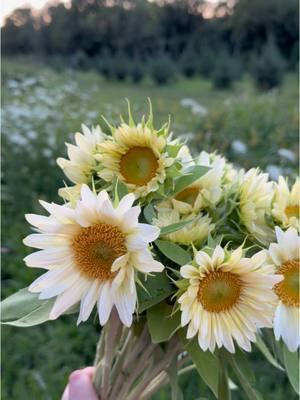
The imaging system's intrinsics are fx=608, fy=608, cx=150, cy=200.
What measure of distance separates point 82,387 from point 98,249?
0.74ft

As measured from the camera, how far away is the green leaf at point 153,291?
0.48m

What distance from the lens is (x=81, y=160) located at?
0.53 metres

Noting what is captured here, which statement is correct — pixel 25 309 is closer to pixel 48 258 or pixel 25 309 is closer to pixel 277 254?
pixel 48 258

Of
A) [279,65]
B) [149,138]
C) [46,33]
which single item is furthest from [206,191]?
[46,33]

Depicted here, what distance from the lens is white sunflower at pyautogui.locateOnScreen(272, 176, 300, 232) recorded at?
519 millimetres

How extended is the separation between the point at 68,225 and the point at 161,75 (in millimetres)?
11596

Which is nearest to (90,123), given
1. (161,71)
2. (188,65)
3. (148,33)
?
(161,71)

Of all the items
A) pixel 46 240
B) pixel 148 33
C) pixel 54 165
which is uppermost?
pixel 46 240

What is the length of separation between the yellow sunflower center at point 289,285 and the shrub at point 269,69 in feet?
35.3

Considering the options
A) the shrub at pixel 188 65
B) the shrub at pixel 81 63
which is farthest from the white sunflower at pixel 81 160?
the shrub at pixel 188 65

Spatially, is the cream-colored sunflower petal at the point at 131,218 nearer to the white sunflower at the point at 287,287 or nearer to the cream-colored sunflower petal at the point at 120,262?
the cream-colored sunflower petal at the point at 120,262

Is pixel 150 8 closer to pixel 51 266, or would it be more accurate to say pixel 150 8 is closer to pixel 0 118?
pixel 0 118

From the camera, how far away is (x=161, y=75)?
38.6ft

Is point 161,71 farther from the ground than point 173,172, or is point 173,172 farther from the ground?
point 173,172
